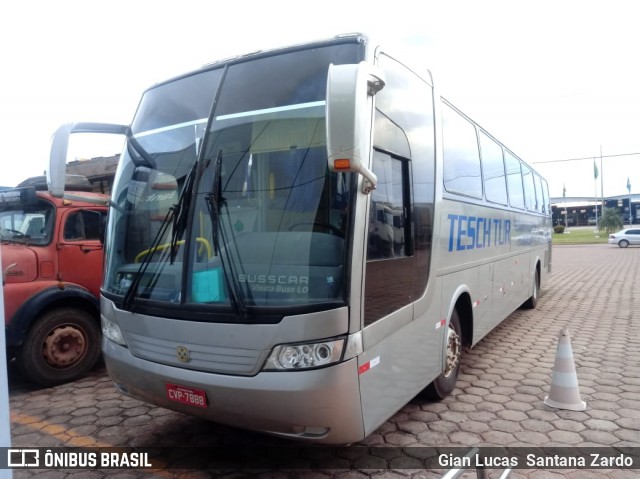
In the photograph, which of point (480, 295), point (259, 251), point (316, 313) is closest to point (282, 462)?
point (316, 313)

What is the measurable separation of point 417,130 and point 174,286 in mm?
2363

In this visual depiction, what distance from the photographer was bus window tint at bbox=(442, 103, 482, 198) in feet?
15.3

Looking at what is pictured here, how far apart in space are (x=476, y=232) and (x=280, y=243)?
3.23 meters

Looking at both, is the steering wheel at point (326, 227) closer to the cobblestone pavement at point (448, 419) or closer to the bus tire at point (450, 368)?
the cobblestone pavement at point (448, 419)

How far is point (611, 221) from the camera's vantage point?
44094mm

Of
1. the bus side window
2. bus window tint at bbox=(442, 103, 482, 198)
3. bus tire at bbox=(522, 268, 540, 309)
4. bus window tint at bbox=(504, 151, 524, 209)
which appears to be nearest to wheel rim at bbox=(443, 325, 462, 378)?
bus window tint at bbox=(442, 103, 482, 198)

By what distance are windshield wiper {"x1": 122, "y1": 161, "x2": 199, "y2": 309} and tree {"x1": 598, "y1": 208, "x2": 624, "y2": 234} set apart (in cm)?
4944

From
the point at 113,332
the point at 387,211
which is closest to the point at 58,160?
the point at 113,332

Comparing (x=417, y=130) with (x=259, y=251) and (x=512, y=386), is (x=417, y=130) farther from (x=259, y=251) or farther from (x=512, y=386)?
(x=512, y=386)

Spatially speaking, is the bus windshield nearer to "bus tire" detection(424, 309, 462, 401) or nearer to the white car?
"bus tire" detection(424, 309, 462, 401)

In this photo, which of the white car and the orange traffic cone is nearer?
the orange traffic cone

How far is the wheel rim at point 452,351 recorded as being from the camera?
4.70 metres

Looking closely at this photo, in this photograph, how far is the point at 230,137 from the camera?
3.26m

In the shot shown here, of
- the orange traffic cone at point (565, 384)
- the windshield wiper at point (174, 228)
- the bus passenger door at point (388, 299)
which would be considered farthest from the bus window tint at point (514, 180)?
the windshield wiper at point (174, 228)
